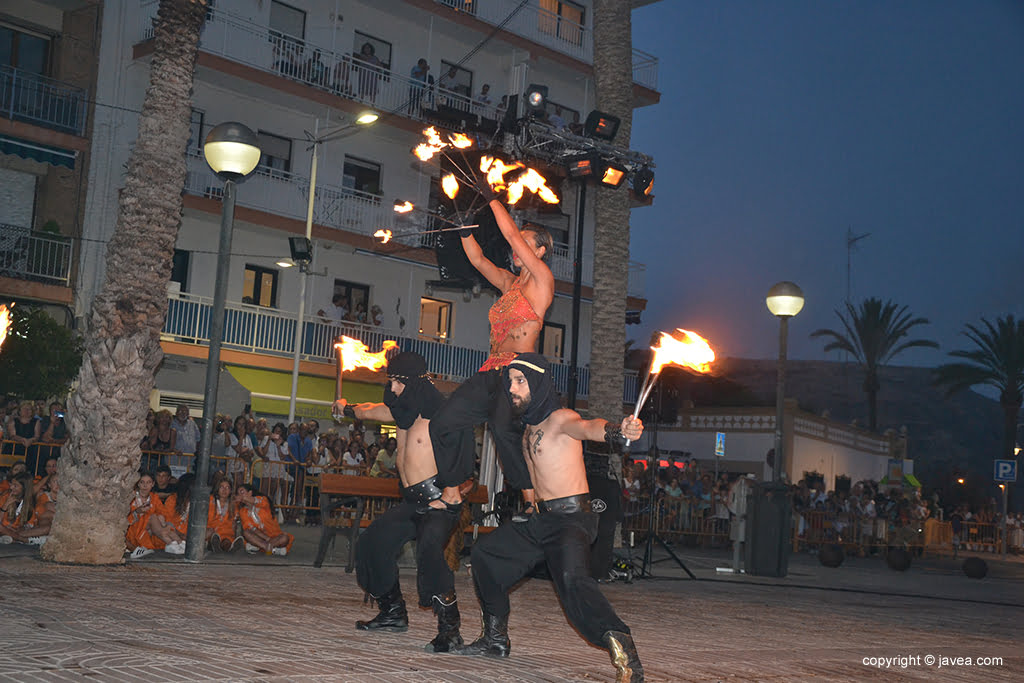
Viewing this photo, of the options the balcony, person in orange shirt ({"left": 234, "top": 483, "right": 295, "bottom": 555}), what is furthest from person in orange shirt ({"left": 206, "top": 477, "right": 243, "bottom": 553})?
the balcony

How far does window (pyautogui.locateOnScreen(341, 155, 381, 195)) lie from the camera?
28.4 m

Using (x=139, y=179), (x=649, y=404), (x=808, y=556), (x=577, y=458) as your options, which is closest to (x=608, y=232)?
(x=649, y=404)

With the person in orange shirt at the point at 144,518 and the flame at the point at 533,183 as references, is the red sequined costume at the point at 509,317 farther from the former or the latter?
the person in orange shirt at the point at 144,518

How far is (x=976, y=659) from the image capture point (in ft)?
27.0

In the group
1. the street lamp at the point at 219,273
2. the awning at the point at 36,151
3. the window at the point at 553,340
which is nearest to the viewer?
the street lamp at the point at 219,273

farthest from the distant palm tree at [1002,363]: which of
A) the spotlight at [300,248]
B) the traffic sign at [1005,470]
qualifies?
the spotlight at [300,248]

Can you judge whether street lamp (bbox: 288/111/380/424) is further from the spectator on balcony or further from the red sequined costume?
the red sequined costume

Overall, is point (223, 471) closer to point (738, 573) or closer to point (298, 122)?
point (738, 573)

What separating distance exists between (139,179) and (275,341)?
15.0 metres

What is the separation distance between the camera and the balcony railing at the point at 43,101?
23062mm

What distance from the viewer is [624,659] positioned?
5441 mm

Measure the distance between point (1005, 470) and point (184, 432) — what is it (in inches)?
900

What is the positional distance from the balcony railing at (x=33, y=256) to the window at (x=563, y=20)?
51.5ft

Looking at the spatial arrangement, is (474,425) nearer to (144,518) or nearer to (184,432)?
(144,518)
